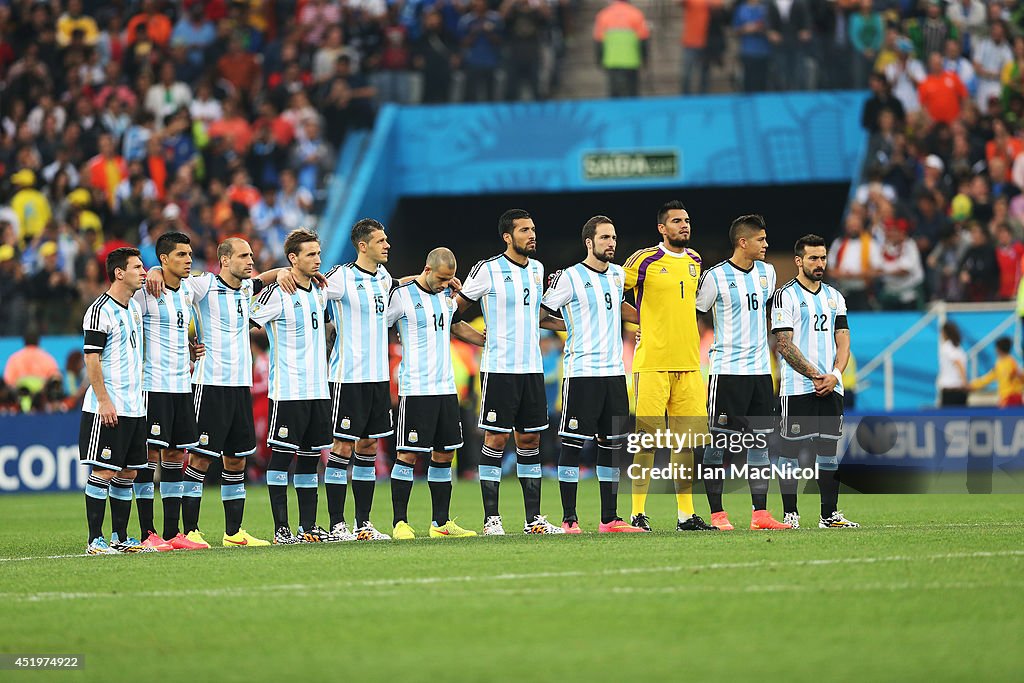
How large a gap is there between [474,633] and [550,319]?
5.67 metres

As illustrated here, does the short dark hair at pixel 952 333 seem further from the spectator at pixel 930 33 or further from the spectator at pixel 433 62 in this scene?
the spectator at pixel 433 62

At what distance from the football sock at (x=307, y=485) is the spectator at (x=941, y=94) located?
47.2 feet

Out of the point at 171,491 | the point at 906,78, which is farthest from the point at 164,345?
the point at 906,78

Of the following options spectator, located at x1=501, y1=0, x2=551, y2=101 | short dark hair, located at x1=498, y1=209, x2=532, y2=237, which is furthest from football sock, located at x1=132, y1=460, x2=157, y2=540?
spectator, located at x1=501, y1=0, x2=551, y2=101

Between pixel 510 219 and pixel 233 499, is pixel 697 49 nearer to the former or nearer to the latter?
pixel 510 219

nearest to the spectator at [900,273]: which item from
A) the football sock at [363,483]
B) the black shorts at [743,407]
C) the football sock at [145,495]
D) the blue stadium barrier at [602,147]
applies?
the blue stadium barrier at [602,147]

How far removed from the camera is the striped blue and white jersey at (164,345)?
12.0 m

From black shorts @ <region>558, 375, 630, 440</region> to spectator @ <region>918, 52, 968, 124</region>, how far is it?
42.7 ft

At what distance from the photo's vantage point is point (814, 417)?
12461 millimetres

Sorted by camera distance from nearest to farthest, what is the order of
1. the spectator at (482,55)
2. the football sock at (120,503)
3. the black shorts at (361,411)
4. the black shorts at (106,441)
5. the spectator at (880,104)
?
the black shorts at (106,441), the football sock at (120,503), the black shorts at (361,411), the spectator at (880,104), the spectator at (482,55)

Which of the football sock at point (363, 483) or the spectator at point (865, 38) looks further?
the spectator at point (865, 38)

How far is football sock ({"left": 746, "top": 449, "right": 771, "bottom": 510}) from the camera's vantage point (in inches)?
492

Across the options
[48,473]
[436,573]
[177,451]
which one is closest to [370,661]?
[436,573]

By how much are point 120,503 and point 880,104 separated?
15.0 m
